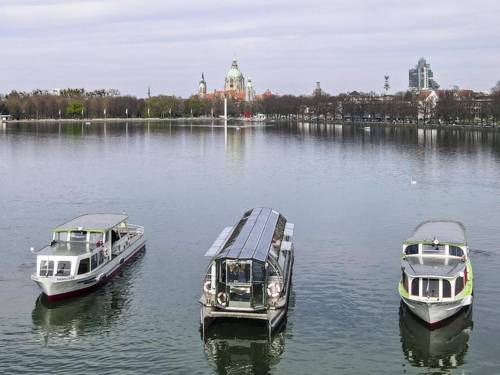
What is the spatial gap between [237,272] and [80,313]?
808 cm

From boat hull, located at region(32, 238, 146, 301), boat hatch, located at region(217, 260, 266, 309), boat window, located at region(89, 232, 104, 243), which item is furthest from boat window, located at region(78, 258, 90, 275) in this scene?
boat hatch, located at region(217, 260, 266, 309)

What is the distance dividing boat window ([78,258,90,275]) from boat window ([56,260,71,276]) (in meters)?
0.52

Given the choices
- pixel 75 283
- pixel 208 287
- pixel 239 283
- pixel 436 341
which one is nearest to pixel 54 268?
pixel 75 283

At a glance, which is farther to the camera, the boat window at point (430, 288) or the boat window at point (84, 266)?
the boat window at point (84, 266)

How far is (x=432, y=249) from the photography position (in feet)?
105

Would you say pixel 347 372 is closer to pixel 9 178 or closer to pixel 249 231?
pixel 249 231

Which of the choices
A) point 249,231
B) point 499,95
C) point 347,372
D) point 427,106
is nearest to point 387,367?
point 347,372

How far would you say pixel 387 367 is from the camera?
997 inches

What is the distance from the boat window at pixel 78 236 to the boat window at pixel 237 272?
10.7 metres

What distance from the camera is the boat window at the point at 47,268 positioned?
31719mm

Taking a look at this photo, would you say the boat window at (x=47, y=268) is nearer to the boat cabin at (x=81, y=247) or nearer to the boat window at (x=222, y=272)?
the boat cabin at (x=81, y=247)

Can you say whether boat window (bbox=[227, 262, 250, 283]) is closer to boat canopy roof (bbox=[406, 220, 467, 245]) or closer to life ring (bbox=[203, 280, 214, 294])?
life ring (bbox=[203, 280, 214, 294])

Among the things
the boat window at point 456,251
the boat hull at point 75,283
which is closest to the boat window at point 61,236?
the boat hull at point 75,283

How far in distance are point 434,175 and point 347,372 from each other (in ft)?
177
